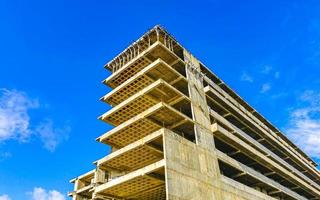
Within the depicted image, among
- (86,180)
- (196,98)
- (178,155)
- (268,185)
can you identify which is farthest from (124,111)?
(268,185)

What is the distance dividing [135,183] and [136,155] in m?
3.14

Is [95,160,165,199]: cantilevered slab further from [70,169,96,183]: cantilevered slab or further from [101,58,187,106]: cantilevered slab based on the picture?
[70,169,96,183]: cantilevered slab

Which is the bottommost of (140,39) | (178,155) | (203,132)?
(178,155)

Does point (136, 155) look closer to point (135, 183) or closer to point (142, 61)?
point (135, 183)

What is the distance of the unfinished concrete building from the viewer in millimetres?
25109

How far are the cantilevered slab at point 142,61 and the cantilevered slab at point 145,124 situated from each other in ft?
23.5

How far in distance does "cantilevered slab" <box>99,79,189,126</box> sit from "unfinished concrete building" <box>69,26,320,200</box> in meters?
0.10

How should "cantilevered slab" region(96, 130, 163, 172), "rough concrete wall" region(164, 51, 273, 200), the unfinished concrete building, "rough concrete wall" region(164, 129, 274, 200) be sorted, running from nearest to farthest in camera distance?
"rough concrete wall" region(164, 129, 274, 200) < "rough concrete wall" region(164, 51, 273, 200) < the unfinished concrete building < "cantilevered slab" region(96, 130, 163, 172)

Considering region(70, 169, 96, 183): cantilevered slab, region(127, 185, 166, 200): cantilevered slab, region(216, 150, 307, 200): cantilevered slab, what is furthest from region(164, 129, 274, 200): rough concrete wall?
region(70, 169, 96, 183): cantilevered slab

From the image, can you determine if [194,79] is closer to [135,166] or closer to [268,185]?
[135,166]

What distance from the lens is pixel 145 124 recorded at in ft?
97.0

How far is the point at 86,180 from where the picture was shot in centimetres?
4206

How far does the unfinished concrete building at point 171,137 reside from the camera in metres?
25.1

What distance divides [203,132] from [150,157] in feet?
18.0
